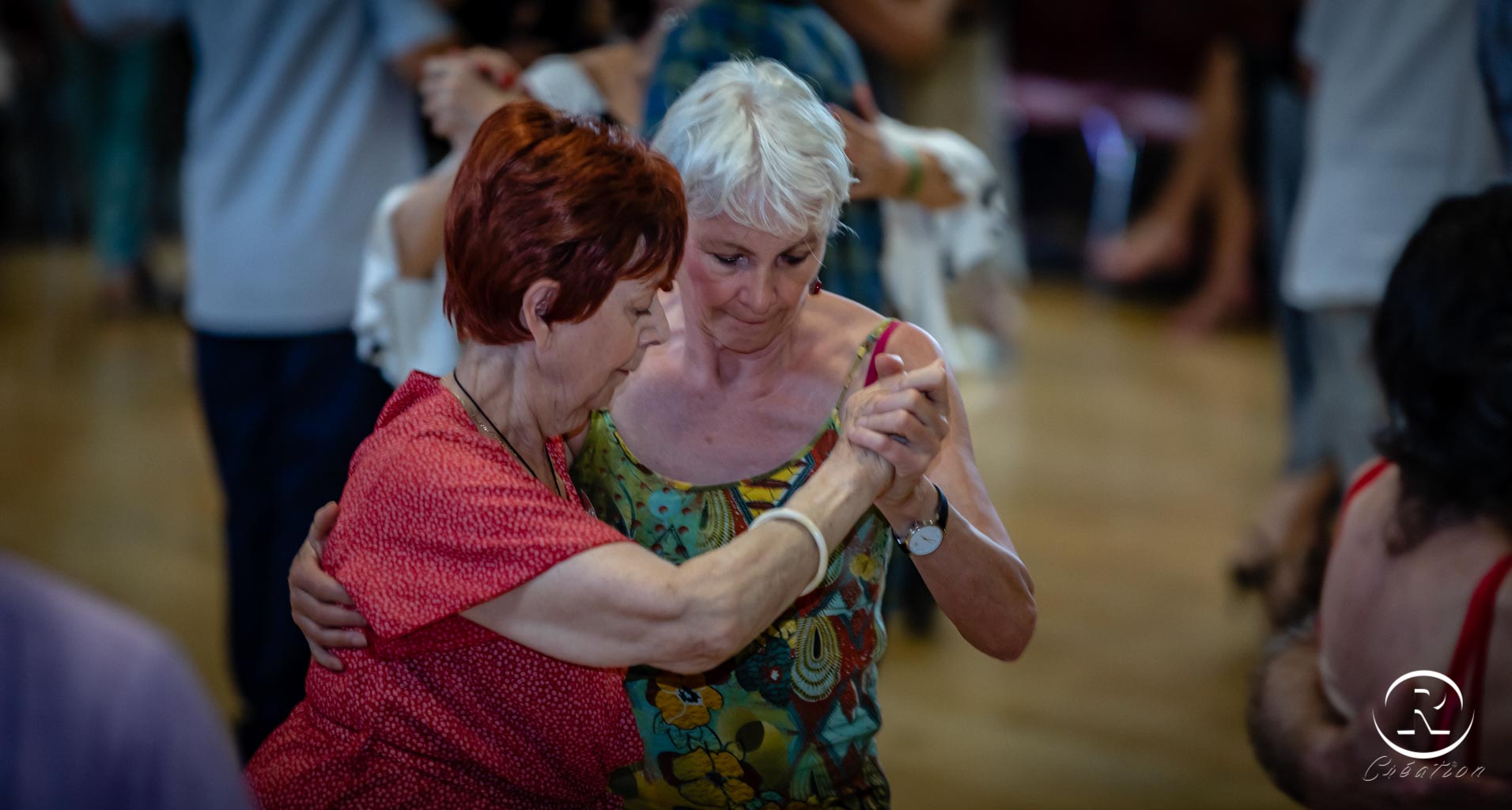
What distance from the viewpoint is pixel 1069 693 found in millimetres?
3436

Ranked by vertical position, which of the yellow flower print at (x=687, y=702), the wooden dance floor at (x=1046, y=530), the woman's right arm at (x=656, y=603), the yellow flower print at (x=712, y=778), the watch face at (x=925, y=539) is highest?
the woman's right arm at (x=656, y=603)

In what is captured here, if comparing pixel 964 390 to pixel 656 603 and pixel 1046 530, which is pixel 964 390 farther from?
pixel 656 603

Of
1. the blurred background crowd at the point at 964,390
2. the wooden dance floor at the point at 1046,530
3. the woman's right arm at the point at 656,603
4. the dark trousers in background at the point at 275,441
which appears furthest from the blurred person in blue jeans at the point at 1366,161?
the dark trousers in background at the point at 275,441

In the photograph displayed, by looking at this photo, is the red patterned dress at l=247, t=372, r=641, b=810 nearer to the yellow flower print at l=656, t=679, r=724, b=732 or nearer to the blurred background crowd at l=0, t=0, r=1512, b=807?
the yellow flower print at l=656, t=679, r=724, b=732

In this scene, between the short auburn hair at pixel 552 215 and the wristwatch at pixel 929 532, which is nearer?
the short auburn hair at pixel 552 215

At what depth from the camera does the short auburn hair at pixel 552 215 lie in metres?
1.41

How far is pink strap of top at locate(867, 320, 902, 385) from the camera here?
1.70m

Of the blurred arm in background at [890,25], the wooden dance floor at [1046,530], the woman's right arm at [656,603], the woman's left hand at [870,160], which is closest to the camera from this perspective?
the woman's right arm at [656,603]

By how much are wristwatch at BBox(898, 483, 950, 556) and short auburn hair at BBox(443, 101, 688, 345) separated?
0.41 metres

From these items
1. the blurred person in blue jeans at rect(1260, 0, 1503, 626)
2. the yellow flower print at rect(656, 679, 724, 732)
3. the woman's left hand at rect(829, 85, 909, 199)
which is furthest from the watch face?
the blurred person in blue jeans at rect(1260, 0, 1503, 626)

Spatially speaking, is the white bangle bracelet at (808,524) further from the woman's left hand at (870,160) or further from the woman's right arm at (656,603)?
the woman's left hand at (870,160)

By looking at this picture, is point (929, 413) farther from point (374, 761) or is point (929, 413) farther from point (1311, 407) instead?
point (1311, 407)

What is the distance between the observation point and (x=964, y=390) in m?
6.07

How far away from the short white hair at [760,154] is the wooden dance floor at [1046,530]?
→ 1.03 m
